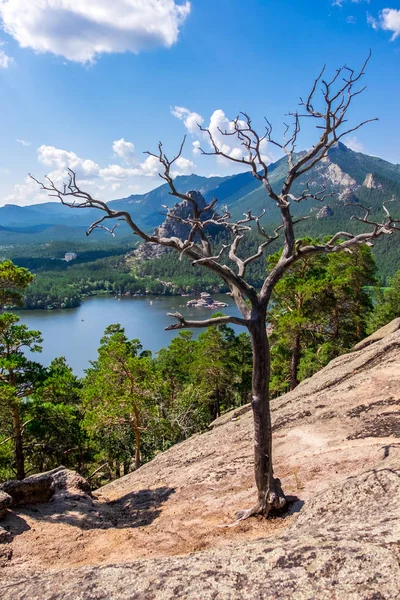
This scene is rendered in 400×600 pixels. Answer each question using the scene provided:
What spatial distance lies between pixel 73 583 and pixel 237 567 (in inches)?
70.4

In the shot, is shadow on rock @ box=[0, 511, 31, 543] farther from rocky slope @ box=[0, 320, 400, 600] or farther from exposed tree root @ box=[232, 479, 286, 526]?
exposed tree root @ box=[232, 479, 286, 526]

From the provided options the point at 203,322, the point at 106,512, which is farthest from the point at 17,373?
the point at 203,322

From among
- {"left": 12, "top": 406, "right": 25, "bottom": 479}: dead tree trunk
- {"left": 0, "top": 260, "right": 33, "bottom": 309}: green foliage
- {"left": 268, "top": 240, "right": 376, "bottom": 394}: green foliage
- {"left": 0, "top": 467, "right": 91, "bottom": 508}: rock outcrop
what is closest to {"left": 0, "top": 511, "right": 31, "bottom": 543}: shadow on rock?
{"left": 0, "top": 467, "right": 91, "bottom": 508}: rock outcrop

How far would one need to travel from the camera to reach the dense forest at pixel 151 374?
513 inches

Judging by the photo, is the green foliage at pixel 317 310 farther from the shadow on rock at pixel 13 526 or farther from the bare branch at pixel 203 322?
the shadow on rock at pixel 13 526

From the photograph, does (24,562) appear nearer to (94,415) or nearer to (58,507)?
(58,507)

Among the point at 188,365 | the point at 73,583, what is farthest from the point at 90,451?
the point at 73,583

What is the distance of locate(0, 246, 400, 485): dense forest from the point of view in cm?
1303

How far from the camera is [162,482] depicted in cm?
1139

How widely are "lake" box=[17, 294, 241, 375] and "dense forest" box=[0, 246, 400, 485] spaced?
23.8 metres

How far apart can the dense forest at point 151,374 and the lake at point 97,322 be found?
23.8 m

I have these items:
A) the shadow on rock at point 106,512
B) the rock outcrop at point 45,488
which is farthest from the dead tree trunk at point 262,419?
the rock outcrop at point 45,488

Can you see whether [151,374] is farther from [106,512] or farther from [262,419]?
[262,419]

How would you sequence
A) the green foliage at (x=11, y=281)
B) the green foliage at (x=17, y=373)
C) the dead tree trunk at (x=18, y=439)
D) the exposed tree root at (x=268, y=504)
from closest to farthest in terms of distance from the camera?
the exposed tree root at (x=268, y=504)
the green foliage at (x=17, y=373)
the dead tree trunk at (x=18, y=439)
the green foliage at (x=11, y=281)
